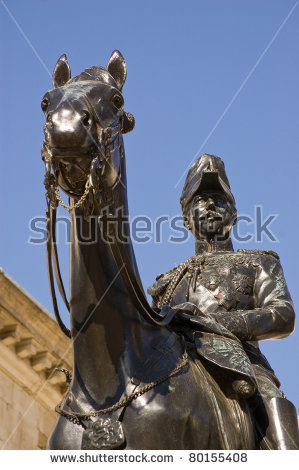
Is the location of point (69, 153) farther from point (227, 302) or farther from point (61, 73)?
point (227, 302)

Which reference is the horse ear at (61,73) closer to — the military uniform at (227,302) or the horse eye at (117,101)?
the horse eye at (117,101)

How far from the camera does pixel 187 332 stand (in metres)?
7.00

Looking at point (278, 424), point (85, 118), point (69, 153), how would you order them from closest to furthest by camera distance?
point (69, 153), point (85, 118), point (278, 424)

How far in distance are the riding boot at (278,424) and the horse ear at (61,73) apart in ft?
7.81

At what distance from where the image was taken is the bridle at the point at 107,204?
6.00 meters

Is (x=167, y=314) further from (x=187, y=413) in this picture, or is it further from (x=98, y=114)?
(x=98, y=114)

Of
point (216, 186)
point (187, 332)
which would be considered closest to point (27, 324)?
point (216, 186)

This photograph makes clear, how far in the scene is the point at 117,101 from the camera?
252 inches

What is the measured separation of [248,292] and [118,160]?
213 cm

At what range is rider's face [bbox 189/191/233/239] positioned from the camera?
865 cm

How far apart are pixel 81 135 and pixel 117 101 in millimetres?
570

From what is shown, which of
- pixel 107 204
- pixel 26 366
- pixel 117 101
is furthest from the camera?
pixel 26 366

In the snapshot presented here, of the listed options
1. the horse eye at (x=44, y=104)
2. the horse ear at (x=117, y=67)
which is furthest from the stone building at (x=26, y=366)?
the horse eye at (x=44, y=104)

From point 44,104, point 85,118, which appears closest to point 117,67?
point 44,104
